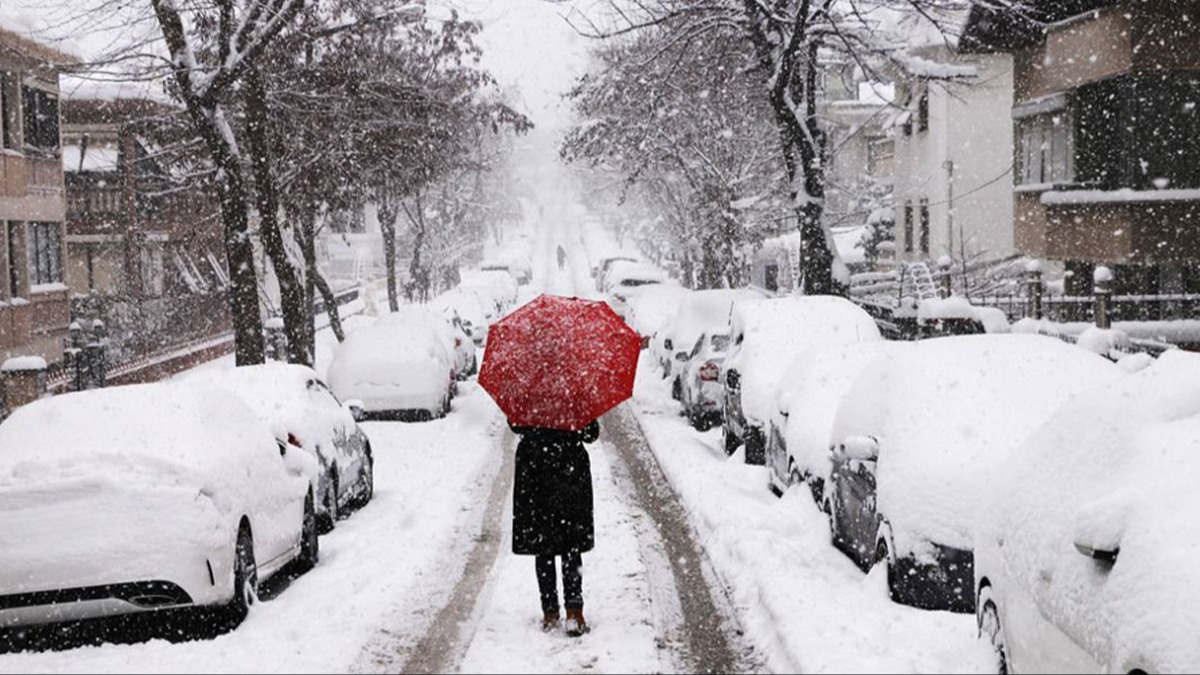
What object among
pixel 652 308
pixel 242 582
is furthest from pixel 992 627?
pixel 652 308

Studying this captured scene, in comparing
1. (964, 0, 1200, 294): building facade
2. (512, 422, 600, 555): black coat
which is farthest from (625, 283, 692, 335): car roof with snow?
(512, 422, 600, 555): black coat

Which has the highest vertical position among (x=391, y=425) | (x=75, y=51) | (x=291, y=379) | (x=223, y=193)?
(x=75, y=51)

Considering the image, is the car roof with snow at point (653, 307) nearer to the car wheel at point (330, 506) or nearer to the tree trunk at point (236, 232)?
the tree trunk at point (236, 232)

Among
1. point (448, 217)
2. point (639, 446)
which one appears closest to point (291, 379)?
point (639, 446)

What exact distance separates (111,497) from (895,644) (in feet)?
15.2

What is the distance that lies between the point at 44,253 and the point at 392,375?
14390mm

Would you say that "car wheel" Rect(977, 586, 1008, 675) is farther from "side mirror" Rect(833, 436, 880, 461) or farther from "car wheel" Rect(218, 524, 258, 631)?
"car wheel" Rect(218, 524, 258, 631)

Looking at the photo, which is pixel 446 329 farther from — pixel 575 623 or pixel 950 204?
pixel 950 204

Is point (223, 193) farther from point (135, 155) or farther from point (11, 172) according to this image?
point (135, 155)

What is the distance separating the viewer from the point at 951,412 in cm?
919

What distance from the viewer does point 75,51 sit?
3114 cm

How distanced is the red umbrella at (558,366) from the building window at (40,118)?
25246 millimetres

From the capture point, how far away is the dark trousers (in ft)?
27.3

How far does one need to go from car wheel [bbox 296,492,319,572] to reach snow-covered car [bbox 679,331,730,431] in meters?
9.09
